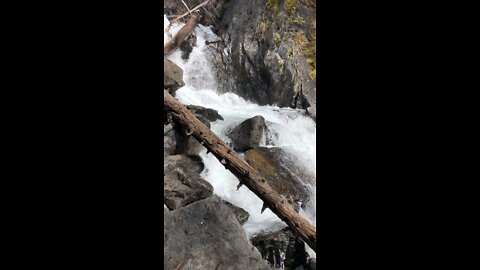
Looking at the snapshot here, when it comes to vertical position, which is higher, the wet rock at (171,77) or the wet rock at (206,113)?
the wet rock at (171,77)

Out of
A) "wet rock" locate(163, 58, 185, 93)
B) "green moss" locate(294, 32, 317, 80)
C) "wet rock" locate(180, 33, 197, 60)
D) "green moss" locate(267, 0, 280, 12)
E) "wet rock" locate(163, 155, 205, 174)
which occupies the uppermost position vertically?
"green moss" locate(267, 0, 280, 12)

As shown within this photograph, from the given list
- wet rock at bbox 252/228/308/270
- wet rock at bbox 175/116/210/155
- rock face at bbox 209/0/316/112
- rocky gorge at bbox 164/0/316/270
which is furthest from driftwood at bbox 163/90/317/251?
rock face at bbox 209/0/316/112

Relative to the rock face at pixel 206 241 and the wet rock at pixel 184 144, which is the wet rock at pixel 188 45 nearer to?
the wet rock at pixel 184 144

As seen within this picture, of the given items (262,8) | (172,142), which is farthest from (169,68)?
(262,8)

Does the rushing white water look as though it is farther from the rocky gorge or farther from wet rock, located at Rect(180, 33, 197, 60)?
wet rock, located at Rect(180, 33, 197, 60)

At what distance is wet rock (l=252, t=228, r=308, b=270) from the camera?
5637mm

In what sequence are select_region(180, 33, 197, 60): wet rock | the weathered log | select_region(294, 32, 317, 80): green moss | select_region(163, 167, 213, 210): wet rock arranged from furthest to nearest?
select_region(180, 33, 197, 60): wet rock, the weathered log, select_region(294, 32, 317, 80): green moss, select_region(163, 167, 213, 210): wet rock

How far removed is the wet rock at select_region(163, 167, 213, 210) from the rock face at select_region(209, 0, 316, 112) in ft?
18.1

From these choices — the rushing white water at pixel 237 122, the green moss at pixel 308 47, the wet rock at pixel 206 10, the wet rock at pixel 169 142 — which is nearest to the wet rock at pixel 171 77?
the rushing white water at pixel 237 122

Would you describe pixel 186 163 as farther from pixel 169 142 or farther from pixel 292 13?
pixel 292 13

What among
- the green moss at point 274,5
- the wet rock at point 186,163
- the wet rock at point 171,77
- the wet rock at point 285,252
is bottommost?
the wet rock at point 186,163

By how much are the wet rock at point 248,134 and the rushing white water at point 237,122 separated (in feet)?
0.80

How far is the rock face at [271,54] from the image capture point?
12.0 metres
